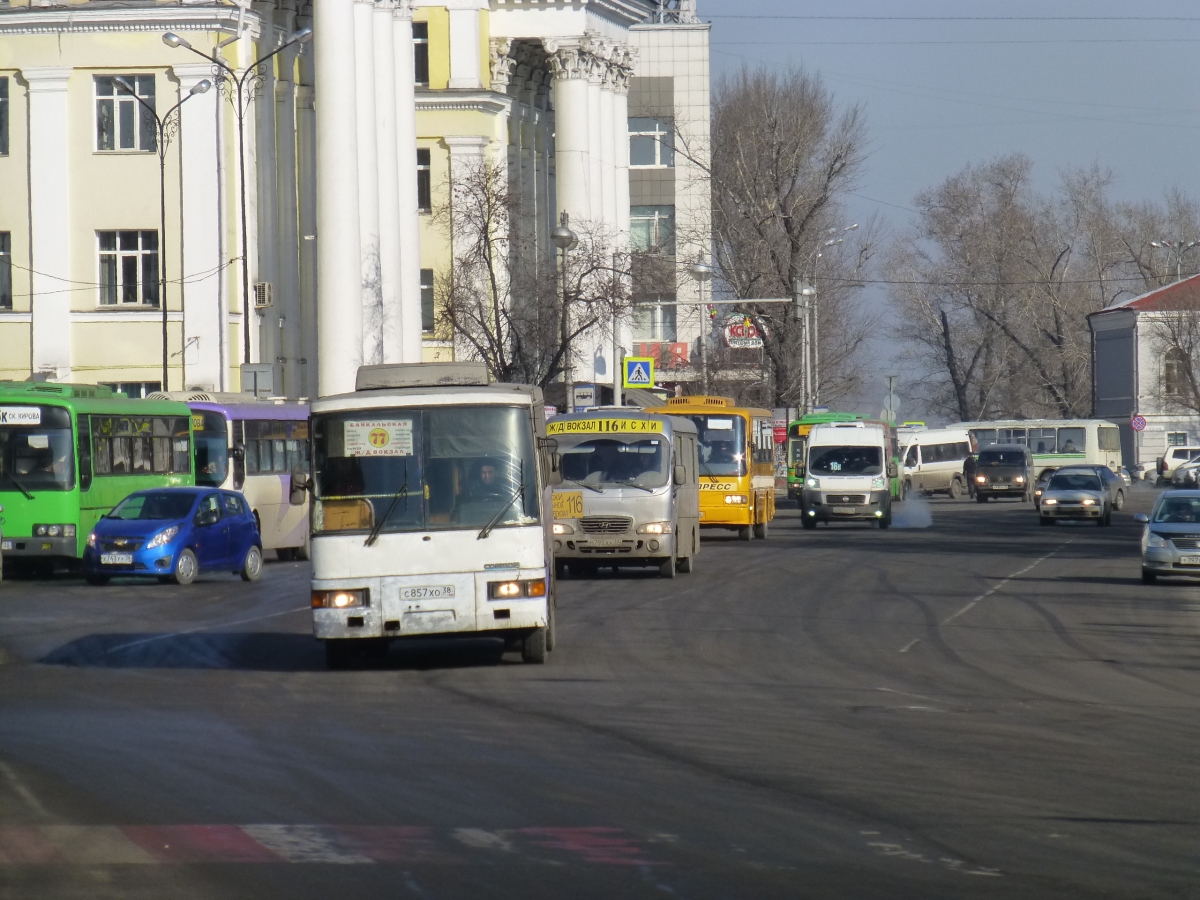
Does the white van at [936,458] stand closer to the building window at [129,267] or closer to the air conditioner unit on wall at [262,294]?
the air conditioner unit on wall at [262,294]

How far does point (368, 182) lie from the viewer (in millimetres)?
49594

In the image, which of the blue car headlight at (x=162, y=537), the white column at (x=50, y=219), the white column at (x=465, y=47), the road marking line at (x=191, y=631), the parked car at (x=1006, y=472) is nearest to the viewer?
the road marking line at (x=191, y=631)

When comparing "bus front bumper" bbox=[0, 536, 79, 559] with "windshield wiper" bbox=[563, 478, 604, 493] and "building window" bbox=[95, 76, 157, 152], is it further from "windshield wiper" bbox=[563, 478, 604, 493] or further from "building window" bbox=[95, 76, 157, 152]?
"building window" bbox=[95, 76, 157, 152]

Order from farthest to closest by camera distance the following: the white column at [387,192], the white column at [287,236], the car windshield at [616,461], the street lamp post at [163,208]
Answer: the white column at [287,236], the white column at [387,192], the street lamp post at [163,208], the car windshield at [616,461]

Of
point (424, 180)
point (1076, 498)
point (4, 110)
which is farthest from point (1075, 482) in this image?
point (4, 110)

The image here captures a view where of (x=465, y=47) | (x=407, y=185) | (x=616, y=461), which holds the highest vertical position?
(x=465, y=47)

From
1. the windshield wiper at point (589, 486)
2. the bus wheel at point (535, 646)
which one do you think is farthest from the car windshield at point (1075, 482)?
the bus wheel at point (535, 646)

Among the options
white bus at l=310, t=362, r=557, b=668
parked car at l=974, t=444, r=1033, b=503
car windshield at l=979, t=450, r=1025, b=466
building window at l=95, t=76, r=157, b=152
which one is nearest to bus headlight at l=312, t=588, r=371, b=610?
white bus at l=310, t=362, r=557, b=668

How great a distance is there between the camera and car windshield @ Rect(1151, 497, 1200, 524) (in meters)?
27.8

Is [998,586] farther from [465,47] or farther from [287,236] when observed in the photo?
[465,47]

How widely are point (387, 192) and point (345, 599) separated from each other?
121ft

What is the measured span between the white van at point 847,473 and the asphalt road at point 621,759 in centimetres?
2494

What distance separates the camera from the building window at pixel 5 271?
50656 mm

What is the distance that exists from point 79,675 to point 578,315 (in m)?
34.1
